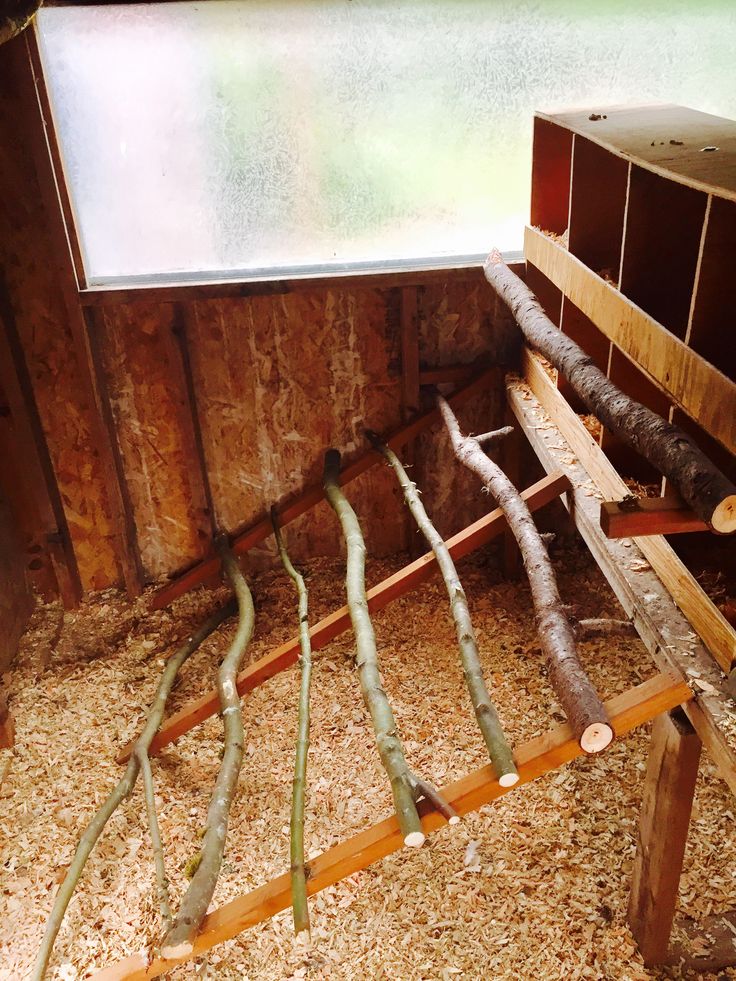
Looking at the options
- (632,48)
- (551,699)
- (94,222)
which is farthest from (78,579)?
(632,48)

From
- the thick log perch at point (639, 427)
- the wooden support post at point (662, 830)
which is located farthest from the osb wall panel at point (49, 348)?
the wooden support post at point (662, 830)

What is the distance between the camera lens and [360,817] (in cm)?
295

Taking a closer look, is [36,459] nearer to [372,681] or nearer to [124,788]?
[124,788]

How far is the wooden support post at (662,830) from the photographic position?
2004 mm

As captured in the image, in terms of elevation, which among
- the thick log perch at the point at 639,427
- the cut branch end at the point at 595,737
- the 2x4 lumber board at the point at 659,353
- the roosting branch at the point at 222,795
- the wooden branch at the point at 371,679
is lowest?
the roosting branch at the point at 222,795

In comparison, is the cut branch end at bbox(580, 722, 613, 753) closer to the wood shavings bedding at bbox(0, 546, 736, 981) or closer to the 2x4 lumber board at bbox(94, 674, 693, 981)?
the 2x4 lumber board at bbox(94, 674, 693, 981)

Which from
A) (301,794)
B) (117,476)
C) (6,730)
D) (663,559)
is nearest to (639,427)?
(663,559)

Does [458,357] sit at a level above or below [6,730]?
above

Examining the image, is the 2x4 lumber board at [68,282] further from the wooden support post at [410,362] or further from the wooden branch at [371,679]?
the wooden support post at [410,362]

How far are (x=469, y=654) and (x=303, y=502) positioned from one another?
181 cm

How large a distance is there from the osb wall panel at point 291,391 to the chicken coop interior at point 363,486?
19 mm

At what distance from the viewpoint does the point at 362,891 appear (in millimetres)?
2668

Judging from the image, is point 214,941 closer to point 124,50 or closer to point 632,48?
point 124,50

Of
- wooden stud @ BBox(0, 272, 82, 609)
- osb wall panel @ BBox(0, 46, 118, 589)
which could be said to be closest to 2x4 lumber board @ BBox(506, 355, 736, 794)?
osb wall panel @ BBox(0, 46, 118, 589)
